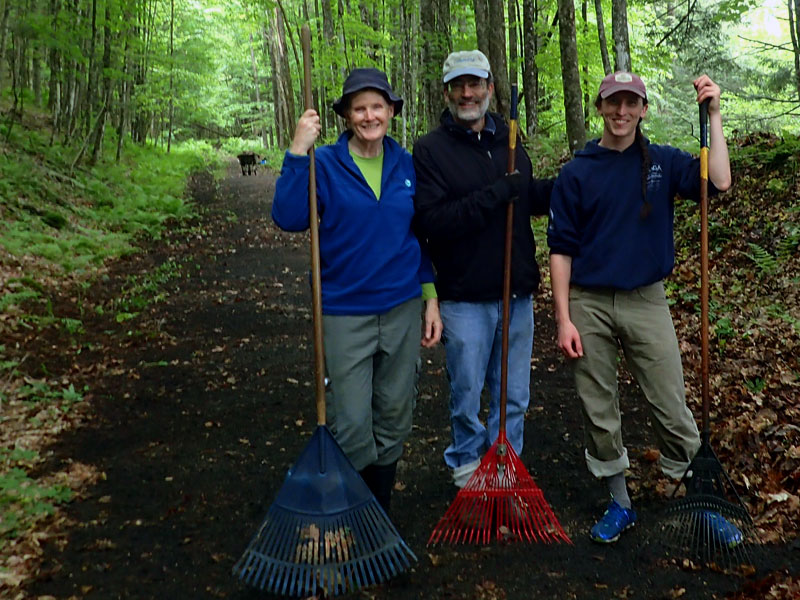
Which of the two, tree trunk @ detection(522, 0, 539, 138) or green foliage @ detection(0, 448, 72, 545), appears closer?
green foliage @ detection(0, 448, 72, 545)

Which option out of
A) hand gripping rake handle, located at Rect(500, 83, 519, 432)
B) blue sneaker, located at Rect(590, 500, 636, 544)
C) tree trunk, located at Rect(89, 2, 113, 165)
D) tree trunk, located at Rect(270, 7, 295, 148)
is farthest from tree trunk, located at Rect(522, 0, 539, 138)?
tree trunk, located at Rect(270, 7, 295, 148)

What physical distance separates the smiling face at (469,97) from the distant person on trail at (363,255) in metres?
0.36

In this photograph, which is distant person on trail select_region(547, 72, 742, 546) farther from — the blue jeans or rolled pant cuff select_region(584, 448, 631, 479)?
the blue jeans

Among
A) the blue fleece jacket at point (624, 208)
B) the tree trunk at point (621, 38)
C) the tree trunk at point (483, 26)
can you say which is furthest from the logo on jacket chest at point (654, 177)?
the tree trunk at point (483, 26)

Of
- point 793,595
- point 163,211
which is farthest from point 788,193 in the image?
point 163,211

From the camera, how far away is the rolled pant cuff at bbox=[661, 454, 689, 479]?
4008 mm

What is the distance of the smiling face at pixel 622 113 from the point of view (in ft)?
12.3

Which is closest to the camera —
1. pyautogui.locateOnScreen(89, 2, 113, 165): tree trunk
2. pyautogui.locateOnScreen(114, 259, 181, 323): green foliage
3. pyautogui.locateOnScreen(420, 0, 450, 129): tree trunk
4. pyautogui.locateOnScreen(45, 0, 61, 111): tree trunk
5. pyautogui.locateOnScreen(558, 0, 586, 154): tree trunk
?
pyautogui.locateOnScreen(114, 259, 181, 323): green foliage

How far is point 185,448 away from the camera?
5.62 metres

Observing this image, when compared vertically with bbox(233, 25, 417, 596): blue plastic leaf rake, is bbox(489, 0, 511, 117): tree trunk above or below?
above

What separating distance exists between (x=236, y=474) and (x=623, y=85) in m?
3.63

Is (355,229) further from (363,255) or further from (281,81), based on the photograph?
(281,81)

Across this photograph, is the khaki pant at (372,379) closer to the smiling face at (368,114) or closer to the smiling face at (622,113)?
the smiling face at (368,114)

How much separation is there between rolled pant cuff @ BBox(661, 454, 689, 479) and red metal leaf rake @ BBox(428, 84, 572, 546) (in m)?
0.69
